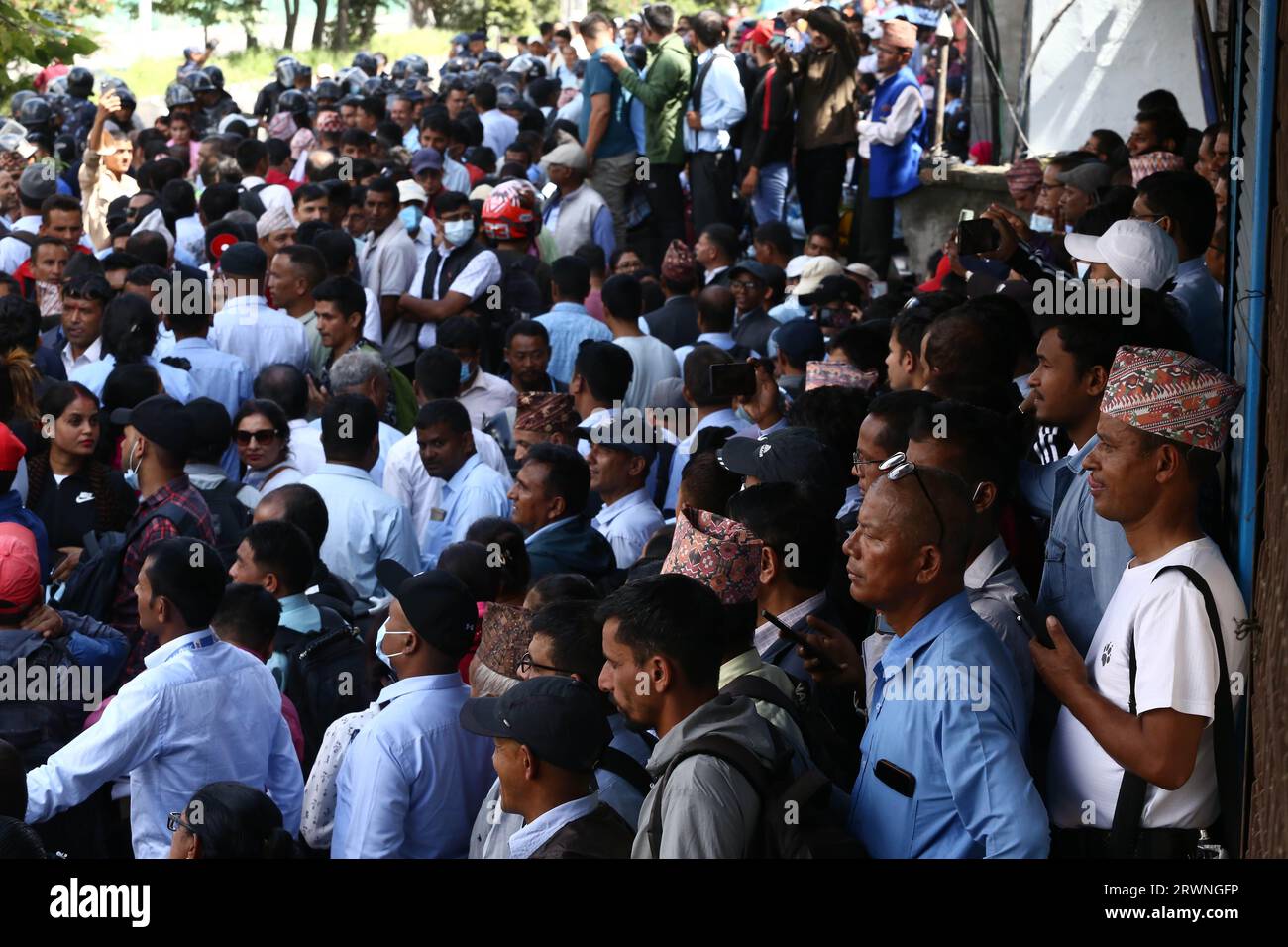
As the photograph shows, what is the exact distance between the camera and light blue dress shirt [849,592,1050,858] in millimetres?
2980

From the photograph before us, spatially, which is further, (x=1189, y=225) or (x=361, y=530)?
(x=361, y=530)

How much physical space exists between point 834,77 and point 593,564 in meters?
7.27

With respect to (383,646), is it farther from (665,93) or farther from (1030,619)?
(665,93)

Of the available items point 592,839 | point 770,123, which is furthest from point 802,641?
point 770,123

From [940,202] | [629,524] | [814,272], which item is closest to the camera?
[629,524]

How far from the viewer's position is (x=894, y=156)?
1145 centimetres

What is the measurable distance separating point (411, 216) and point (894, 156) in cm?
363

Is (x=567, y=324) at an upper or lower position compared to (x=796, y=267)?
lower

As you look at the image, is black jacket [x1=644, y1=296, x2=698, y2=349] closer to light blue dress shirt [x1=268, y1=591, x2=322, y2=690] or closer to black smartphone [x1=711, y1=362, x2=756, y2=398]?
black smartphone [x1=711, y1=362, x2=756, y2=398]

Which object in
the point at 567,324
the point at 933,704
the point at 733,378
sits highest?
the point at 567,324

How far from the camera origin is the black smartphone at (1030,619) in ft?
11.6

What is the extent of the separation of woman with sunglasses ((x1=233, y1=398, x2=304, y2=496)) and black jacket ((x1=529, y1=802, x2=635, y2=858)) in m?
3.41

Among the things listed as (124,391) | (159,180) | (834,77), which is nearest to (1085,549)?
(124,391)
